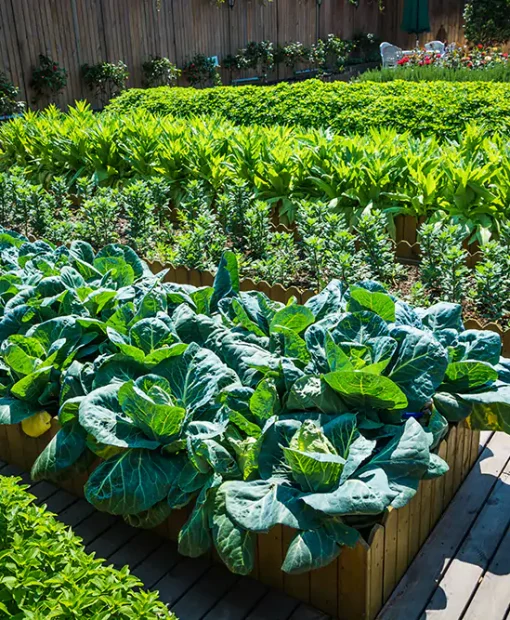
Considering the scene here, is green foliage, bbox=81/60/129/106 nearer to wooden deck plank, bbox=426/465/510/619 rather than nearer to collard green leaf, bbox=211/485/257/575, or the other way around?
wooden deck plank, bbox=426/465/510/619

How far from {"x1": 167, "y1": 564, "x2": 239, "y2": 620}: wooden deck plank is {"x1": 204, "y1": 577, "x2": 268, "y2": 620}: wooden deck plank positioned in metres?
0.02

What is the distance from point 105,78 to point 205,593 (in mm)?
17135

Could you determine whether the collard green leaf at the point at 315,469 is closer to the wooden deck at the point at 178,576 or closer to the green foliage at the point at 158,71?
the wooden deck at the point at 178,576

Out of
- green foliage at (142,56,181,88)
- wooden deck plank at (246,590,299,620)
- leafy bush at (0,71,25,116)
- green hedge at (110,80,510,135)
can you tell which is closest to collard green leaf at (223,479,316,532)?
wooden deck plank at (246,590,299,620)

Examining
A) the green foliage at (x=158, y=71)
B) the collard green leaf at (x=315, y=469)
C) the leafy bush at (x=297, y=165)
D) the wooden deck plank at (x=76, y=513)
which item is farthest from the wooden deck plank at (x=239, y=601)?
the green foliage at (x=158, y=71)

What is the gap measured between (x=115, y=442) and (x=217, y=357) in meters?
0.61

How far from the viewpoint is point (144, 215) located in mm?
6102

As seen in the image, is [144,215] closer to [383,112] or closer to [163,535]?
[163,535]

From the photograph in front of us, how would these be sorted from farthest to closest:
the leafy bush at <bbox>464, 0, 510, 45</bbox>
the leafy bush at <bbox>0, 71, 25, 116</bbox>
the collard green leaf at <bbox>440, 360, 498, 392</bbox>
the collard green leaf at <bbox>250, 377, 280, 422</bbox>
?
the leafy bush at <bbox>464, 0, 510, 45</bbox>
the leafy bush at <bbox>0, 71, 25, 116</bbox>
the collard green leaf at <bbox>440, 360, 498, 392</bbox>
the collard green leaf at <bbox>250, 377, 280, 422</bbox>

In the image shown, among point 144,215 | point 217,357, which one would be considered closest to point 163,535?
point 217,357

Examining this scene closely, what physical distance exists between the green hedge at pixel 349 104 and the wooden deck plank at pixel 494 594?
21.1ft

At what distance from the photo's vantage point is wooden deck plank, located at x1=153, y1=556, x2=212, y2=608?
8.48 feet

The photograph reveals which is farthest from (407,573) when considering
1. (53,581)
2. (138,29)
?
(138,29)

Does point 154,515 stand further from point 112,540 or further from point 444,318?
point 444,318
